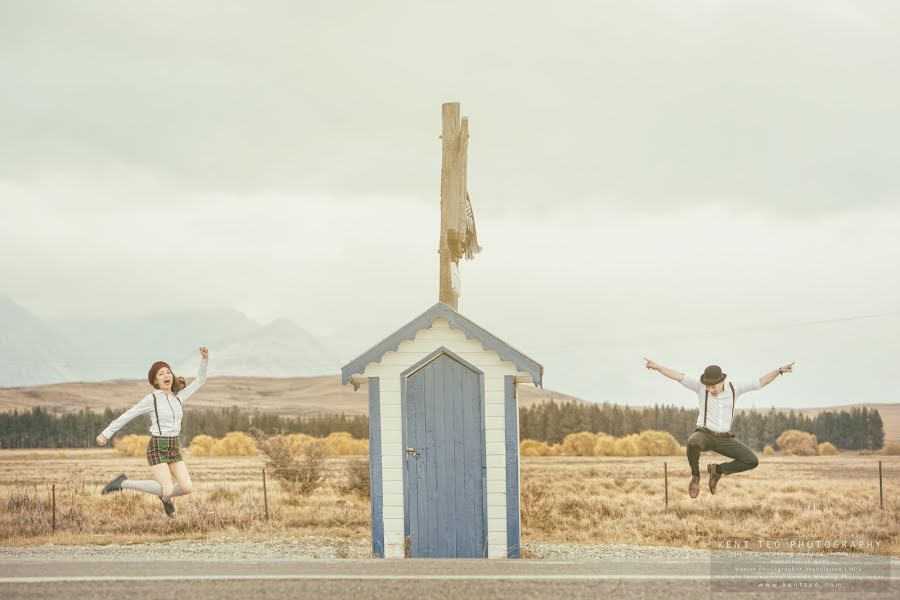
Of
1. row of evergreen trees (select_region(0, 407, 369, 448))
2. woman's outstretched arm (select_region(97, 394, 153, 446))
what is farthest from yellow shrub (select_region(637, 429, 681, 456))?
woman's outstretched arm (select_region(97, 394, 153, 446))

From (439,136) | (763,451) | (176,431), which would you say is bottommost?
(763,451)

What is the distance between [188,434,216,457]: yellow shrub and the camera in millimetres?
47688

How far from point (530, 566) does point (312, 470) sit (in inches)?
650

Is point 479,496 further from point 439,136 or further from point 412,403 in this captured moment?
point 439,136

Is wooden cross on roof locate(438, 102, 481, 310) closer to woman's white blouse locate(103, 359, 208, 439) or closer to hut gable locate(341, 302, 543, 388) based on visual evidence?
hut gable locate(341, 302, 543, 388)

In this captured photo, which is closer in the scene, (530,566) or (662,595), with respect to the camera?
(662,595)

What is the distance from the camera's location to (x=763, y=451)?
4872 centimetres

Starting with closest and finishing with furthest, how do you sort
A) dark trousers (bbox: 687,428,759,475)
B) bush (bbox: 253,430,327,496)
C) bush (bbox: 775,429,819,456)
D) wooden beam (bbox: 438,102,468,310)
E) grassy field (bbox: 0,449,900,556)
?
1. dark trousers (bbox: 687,428,759,475)
2. wooden beam (bbox: 438,102,468,310)
3. grassy field (bbox: 0,449,900,556)
4. bush (bbox: 253,430,327,496)
5. bush (bbox: 775,429,819,456)

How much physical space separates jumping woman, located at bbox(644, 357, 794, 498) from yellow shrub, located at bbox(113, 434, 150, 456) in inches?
1534

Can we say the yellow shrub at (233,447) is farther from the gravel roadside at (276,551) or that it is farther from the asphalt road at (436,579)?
the asphalt road at (436,579)

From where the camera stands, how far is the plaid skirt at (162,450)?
11258mm

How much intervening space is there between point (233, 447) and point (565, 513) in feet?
88.9

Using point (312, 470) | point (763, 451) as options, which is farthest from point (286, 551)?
point (763, 451)

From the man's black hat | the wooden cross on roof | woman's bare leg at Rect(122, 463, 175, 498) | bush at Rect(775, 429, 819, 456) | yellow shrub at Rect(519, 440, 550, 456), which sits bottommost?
yellow shrub at Rect(519, 440, 550, 456)
